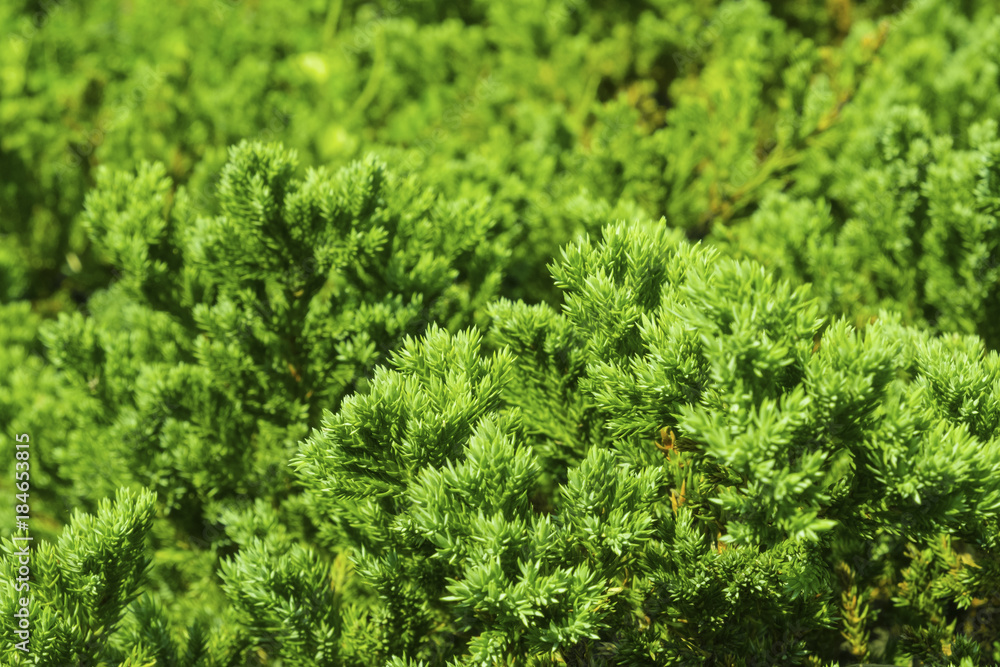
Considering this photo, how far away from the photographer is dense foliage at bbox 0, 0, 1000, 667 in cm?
109

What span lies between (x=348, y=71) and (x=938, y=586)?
125 inches

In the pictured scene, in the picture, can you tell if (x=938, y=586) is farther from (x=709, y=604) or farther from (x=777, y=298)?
(x=777, y=298)

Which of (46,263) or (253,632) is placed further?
(46,263)

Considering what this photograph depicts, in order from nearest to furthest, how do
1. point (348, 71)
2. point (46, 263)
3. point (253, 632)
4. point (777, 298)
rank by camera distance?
1. point (777, 298)
2. point (253, 632)
3. point (46, 263)
4. point (348, 71)

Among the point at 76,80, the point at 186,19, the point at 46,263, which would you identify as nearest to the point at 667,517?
the point at 46,263

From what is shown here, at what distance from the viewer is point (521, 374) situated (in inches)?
57.9

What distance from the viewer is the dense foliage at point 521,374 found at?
109cm

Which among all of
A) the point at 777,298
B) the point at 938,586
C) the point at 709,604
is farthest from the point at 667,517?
the point at 938,586

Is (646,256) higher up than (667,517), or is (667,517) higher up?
(646,256)

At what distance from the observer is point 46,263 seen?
3.06 metres

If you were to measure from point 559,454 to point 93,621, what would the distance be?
3.38 feet

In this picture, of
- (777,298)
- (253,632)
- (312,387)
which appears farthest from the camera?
(312,387)

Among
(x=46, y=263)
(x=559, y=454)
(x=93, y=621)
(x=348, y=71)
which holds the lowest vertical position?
(x=46, y=263)

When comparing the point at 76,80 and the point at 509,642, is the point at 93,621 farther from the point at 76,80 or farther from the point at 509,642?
the point at 76,80
